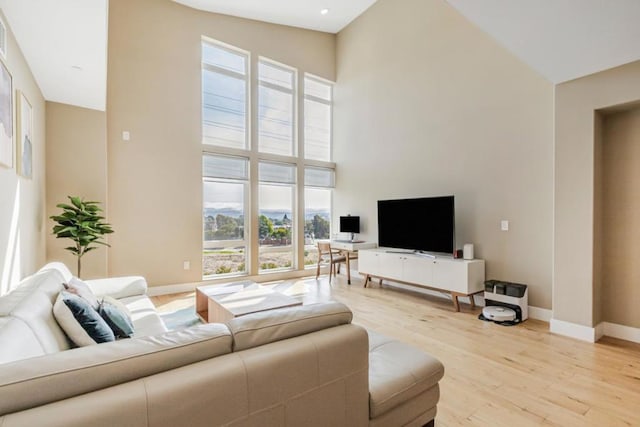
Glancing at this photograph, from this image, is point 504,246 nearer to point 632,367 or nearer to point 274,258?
point 632,367

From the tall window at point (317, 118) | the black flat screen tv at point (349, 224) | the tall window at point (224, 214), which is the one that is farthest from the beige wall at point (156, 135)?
the black flat screen tv at point (349, 224)

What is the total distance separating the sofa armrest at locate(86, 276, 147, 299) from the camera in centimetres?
307

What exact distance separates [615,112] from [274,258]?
5.10 metres

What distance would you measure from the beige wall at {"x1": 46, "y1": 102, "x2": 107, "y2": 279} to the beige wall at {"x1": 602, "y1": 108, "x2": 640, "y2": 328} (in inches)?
228

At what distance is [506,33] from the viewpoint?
8.85ft

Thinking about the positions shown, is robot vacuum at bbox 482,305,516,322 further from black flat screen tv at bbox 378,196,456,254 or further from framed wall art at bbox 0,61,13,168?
framed wall art at bbox 0,61,13,168

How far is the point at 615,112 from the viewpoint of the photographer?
3.11m

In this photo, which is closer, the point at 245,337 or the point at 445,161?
the point at 245,337

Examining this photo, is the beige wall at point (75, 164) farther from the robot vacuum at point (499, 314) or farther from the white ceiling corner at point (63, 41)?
the robot vacuum at point (499, 314)

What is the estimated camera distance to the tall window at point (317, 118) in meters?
6.48

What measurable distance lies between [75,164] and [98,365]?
3.99 m

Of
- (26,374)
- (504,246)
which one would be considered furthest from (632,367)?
(26,374)

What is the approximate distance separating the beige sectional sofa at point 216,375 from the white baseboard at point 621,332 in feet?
8.82

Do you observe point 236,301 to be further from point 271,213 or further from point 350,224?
point 350,224
